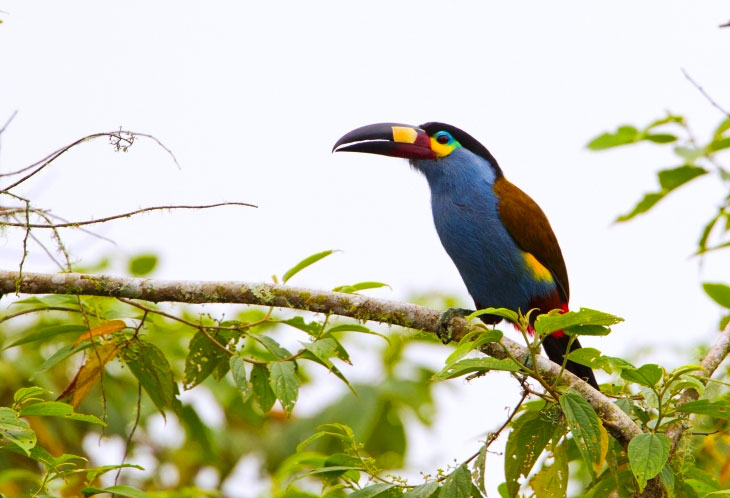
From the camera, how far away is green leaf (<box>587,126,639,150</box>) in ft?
7.59

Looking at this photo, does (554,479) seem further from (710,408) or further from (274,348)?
(274,348)

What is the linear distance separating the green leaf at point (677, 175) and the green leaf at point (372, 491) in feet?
3.41

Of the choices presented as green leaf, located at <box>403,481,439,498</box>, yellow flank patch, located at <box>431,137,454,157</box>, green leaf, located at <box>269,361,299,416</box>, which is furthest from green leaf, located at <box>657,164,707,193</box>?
yellow flank patch, located at <box>431,137,454,157</box>

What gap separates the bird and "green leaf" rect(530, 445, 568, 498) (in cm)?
112

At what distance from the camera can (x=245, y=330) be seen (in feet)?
8.87

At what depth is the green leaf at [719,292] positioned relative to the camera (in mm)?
2609

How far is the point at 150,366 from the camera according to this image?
265 cm

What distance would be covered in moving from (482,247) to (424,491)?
1.65 m

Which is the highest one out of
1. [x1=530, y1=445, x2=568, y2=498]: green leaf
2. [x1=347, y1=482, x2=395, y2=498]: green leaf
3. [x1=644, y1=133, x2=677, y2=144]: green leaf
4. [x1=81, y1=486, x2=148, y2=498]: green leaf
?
[x1=644, y1=133, x2=677, y2=144]: green leaf

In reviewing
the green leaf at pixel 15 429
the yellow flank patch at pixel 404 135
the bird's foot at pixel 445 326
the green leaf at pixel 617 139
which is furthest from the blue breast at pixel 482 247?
the green leaf at pixel 15 429

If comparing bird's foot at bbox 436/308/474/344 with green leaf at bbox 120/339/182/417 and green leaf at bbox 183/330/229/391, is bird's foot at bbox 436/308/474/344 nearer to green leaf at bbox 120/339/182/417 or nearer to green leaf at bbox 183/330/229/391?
green leaf at bbox 183/330/229/391

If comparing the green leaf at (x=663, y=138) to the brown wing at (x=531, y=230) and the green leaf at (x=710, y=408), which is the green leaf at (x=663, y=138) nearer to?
the green leaf at (x=710, y=408)

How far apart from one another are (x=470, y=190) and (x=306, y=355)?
1.49 meters

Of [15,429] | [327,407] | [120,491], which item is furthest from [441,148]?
[15,429]
